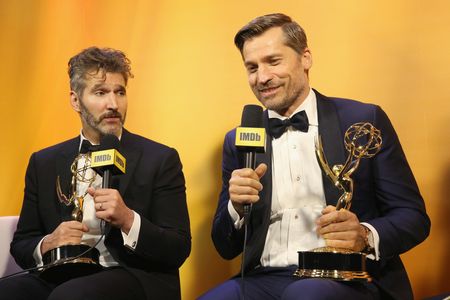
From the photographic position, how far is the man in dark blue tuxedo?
93.6 inches

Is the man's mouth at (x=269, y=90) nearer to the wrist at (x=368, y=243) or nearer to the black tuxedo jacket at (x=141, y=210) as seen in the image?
the black tuxedo jacket at (x=141, y=210)

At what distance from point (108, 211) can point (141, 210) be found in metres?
0.35

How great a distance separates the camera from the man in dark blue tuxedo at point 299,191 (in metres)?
2.38

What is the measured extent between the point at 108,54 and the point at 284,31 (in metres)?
0.77

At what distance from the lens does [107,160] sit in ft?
7.72

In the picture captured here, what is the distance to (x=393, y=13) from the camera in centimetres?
311

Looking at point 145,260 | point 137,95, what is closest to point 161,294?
point 145,260

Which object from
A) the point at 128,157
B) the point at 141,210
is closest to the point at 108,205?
the point at 141,210

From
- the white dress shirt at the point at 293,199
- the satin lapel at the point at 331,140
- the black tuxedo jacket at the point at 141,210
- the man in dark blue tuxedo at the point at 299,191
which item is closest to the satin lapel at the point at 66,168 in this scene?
the black tuxedo jacket at the point at 141,210

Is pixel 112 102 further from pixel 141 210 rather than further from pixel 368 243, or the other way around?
pixel 368 243

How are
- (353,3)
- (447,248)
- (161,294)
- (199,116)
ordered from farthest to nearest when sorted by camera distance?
(199,116)
(353,3)
(447,248)
(161,294)

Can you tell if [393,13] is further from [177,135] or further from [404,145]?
[177,135]

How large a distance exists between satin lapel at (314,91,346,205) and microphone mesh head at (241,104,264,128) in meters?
0.37

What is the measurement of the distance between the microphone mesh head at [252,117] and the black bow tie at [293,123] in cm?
37
